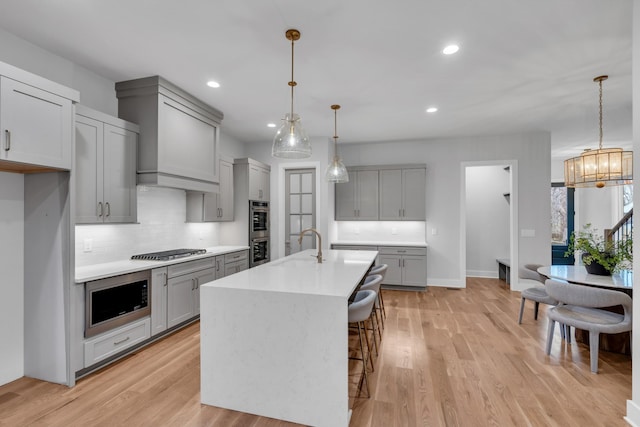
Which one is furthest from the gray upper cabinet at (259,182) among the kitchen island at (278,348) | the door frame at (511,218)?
the door frame at (511,218)

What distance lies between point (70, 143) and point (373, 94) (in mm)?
3099

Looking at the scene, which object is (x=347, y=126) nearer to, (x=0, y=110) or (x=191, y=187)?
(x=191, y=187)

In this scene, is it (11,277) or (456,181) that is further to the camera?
(456,181)

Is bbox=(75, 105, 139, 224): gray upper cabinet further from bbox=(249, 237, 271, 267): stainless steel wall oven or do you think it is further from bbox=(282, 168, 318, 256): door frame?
bbox=(282, 168, 318, 256): door frame

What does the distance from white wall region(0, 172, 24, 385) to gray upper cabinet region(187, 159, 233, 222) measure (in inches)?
77.2

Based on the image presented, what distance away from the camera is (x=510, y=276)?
18.9 feet

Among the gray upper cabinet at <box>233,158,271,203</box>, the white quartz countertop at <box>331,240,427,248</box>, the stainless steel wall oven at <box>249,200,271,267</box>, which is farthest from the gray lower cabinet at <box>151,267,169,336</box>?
the white quartz countertop at <box>331,240,427,248</box>

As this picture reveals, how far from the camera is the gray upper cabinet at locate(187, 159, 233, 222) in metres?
4.38

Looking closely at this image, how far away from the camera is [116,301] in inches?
111

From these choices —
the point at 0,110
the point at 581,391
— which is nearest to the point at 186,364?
the point at 0,110

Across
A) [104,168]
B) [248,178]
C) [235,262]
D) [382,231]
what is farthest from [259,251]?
[104,168]

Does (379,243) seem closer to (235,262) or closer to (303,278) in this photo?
(235,262)

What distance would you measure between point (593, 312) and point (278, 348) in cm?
299

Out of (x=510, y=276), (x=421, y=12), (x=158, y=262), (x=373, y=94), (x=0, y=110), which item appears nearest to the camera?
(x=0, y=110)
